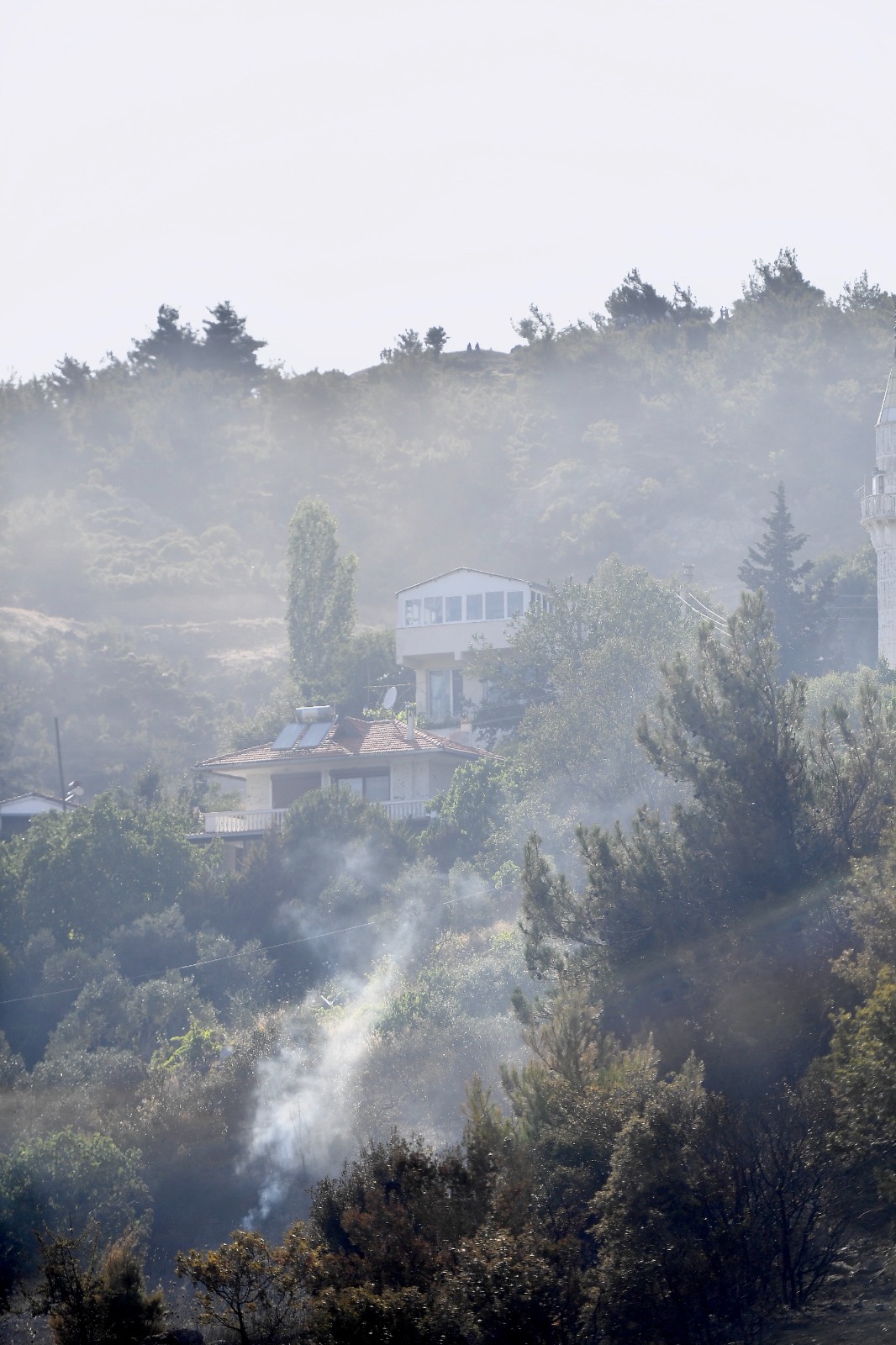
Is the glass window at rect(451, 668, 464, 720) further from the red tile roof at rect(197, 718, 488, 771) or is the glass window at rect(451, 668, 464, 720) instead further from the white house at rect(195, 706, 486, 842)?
the white house at rect(195, 706, 486, 842)

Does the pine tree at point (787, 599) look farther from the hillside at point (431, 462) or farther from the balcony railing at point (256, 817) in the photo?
the hillside at point (431, 462)

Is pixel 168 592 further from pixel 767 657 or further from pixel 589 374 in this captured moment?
pixel 767 657

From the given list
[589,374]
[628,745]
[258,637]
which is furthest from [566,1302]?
[589,374]

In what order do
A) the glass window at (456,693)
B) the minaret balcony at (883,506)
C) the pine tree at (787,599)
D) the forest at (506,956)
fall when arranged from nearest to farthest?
the forest at (506,956)
the minaret balcony at (883,506)
the pine tree at (787,599)
the glass window at (456,693)

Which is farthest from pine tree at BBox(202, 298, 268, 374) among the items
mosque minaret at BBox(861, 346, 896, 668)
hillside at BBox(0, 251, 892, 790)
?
mosque minaret at BBox(861, 346, 896, 668)

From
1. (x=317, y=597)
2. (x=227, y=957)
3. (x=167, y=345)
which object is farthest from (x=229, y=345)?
(x=227, y=957)

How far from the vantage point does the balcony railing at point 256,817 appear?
4422cm

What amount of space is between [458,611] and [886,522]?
52.8 feet

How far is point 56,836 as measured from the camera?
134 ft

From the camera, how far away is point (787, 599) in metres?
53.7

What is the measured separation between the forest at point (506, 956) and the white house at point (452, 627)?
305 centimetres

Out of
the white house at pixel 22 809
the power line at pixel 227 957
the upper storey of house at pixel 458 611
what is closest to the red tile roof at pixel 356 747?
the upper storey of house at pixel 458 611

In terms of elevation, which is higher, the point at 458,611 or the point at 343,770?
the point at 458,611

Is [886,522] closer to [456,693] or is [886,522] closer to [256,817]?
[456,693]
